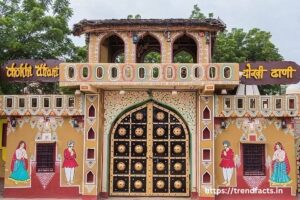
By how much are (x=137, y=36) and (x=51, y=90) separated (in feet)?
25.1

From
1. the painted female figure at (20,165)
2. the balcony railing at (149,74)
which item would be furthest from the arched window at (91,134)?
the painted female figure at (20,165)

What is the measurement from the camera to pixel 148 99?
16109 mm

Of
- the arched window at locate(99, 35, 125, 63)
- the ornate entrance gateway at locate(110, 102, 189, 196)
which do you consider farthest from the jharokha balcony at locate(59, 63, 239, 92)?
the arched window at locate(99, 35, 125, 63)

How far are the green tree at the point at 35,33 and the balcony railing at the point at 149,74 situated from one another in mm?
5055

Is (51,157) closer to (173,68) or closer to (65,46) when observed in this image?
(173,68)

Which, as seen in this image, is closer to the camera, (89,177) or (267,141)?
(89,177)

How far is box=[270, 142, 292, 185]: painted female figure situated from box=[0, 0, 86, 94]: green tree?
9.85 meters

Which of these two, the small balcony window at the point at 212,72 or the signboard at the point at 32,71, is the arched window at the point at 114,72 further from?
the small balcony window at the point at 212,72

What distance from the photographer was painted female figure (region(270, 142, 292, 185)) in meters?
15.7

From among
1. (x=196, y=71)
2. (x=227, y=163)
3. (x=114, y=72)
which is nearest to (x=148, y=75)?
(x=114, y=72)

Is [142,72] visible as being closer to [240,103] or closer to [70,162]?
[240,103]

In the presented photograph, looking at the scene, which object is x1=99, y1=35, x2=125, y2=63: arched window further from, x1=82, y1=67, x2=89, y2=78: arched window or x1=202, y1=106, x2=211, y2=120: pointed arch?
x1=202, y1=106, x2=211, y2=120: pointed arch

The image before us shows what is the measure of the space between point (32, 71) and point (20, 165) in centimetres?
324

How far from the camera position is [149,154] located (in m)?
16.0
